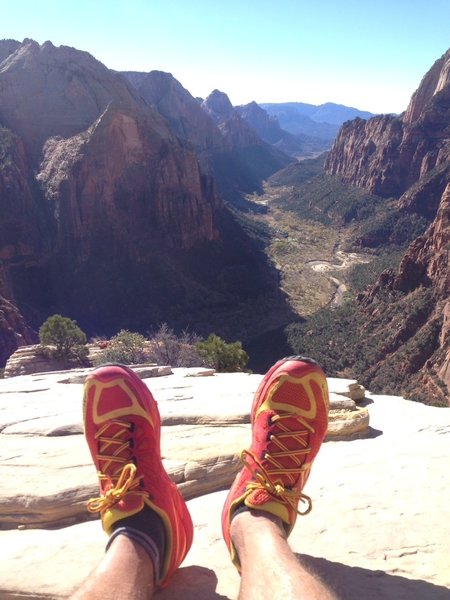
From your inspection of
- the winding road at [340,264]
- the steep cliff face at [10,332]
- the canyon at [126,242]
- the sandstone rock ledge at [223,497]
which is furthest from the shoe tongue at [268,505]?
the winding road at [340,264]

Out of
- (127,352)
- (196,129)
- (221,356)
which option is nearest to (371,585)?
(221,356)

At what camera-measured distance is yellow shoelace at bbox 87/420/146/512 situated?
3.22 m

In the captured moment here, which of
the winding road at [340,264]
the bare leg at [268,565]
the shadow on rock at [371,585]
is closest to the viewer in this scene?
the bare leg at [268,565]

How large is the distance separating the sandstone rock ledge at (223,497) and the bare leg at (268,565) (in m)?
0.36

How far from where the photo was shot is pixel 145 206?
55.6 metres

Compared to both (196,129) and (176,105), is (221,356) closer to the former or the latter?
(196,129)

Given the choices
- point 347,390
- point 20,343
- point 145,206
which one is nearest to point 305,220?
point 145,206

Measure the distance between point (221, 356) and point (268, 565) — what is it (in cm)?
1767

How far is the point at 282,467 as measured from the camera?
12.1 ft

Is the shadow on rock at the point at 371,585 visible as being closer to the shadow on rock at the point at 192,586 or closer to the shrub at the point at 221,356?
the shadow on rock at the point at 192,586

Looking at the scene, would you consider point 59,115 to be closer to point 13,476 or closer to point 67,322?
point 67,322

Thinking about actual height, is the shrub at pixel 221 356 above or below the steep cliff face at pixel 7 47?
below

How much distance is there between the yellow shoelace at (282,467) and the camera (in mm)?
3295

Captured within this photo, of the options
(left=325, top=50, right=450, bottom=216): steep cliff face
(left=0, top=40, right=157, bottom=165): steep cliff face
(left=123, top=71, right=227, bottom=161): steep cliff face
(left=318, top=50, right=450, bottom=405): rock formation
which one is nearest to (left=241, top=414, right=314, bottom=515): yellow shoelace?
(left=318, top=50, right=450, bottom=405): rock formation
